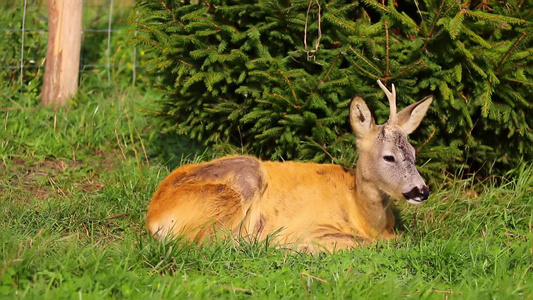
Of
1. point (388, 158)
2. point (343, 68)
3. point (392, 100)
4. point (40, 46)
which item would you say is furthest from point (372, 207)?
point (40, 46)

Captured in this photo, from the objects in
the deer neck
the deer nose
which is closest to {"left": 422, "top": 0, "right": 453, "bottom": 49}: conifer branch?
the deer neck

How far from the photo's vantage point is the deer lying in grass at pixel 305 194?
523 cm

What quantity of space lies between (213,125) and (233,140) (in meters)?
0.26

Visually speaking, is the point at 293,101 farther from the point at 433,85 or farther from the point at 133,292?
the point at 133,292

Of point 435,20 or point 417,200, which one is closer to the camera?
point 417,200

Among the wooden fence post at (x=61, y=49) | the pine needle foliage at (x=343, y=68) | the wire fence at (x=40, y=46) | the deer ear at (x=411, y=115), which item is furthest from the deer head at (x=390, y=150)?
the wooden fence post at (x=61, y=49)

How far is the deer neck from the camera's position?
568 centimetres

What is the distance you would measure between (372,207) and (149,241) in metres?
1.99

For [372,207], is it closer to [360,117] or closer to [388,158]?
[388,158]

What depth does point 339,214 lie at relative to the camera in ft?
18.9

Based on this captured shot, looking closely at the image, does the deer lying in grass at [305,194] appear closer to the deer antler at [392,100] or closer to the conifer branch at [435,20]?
the deer antler at [392,100]

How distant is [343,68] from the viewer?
6.33 m

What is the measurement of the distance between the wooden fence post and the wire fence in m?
0.44

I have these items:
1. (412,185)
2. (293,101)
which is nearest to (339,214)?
(412,185)
